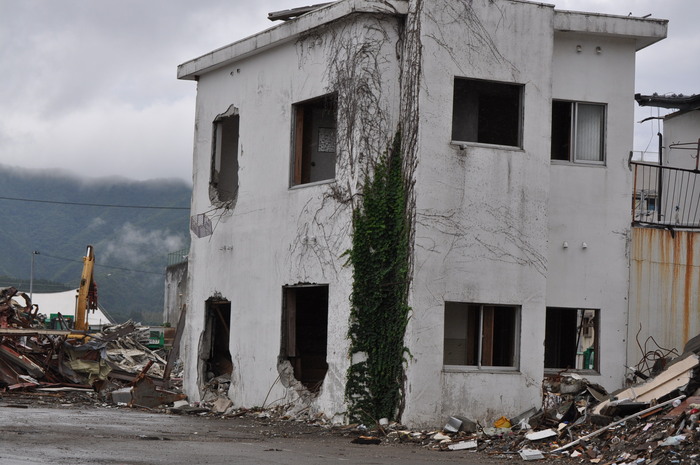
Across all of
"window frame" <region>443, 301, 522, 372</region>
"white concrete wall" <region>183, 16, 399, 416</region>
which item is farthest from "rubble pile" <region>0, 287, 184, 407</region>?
"window frame" <region>443, 301, 522, 372</region>

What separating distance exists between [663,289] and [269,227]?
764 cm

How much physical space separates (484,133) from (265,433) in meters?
6.50

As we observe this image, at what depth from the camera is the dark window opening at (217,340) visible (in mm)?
23156

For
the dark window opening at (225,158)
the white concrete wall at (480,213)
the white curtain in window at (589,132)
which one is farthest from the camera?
the dark window opening at (225,158)

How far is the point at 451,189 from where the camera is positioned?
1794cm

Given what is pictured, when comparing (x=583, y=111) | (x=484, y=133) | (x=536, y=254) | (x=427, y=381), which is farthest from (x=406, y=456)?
(x=583, y=111)

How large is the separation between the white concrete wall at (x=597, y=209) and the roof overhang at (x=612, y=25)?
0.93 feet

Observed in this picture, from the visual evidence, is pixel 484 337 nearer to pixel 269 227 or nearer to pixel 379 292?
pixel 379 292

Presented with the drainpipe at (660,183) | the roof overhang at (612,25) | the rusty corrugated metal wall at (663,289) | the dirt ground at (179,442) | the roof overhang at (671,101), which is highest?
the roof overhang at (612,25)

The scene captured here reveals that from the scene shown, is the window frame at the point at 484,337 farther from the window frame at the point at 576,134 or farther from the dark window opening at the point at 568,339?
the window frame at the point at 576,134

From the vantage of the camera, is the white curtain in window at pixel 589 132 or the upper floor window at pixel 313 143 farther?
the upper floor window at pixel 313 143

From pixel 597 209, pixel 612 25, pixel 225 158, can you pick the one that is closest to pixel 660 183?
pixel 597 209

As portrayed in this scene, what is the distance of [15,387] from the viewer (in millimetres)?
23812

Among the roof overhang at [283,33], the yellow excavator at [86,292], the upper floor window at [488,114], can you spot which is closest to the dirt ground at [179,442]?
the upper floor window at [488,114]
